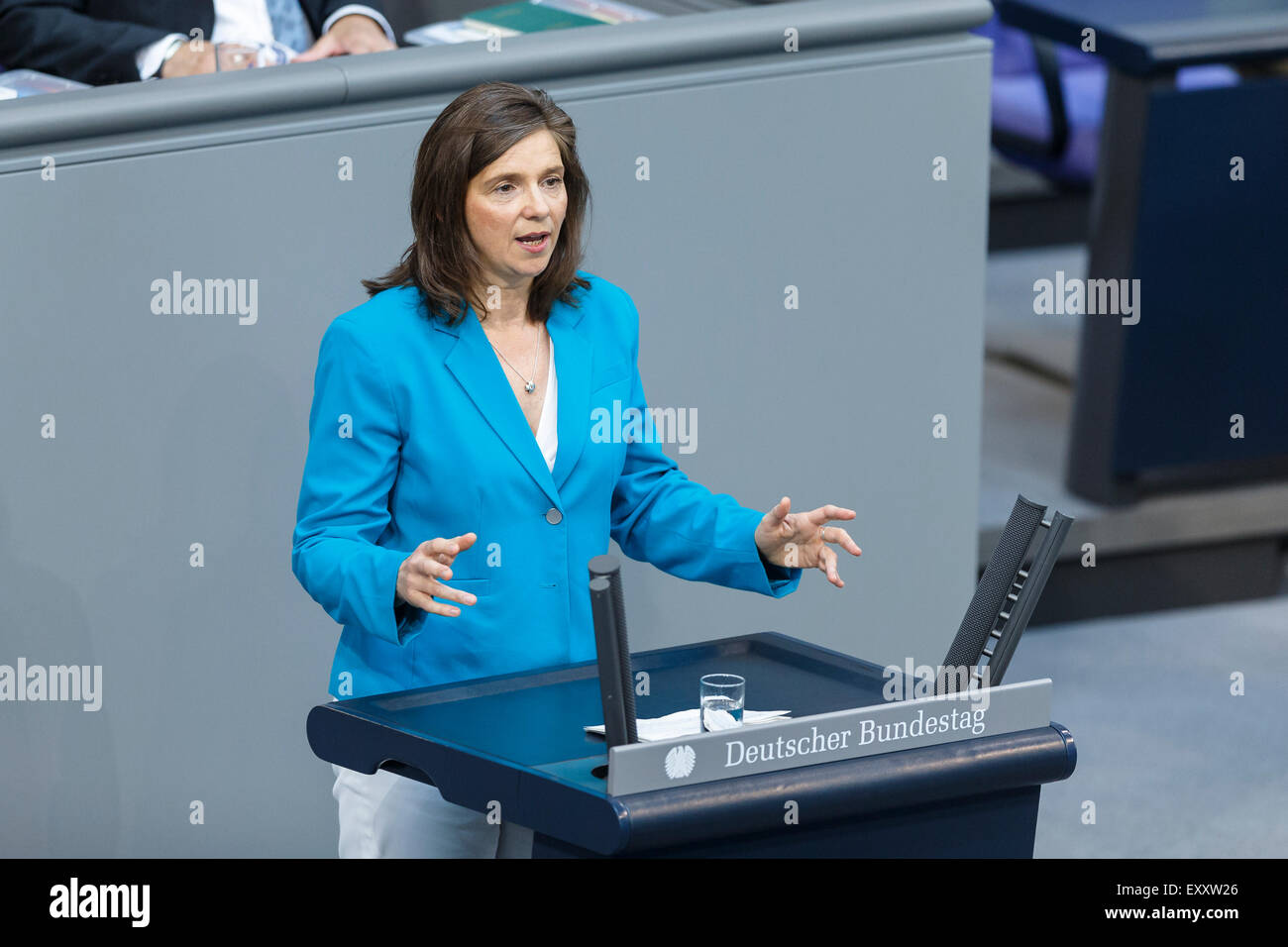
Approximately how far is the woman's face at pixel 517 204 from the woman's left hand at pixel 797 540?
0.43m

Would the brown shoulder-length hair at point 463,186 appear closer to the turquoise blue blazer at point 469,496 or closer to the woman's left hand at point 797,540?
the turquoise blue blazer at point 469,496

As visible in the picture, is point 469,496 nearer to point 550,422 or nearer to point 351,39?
point 550,422

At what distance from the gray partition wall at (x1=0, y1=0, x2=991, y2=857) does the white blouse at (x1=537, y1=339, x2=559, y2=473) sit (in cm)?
84

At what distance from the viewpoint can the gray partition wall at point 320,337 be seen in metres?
3.16

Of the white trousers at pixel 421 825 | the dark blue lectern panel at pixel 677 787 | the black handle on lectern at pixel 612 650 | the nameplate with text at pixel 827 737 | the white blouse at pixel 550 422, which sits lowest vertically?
the white trousers at pixel 421 825

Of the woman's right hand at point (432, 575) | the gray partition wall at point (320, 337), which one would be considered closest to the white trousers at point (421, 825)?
the woman's right hand at point (432, 575)

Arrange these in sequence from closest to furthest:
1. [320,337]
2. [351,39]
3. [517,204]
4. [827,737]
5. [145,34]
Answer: [827,737] < [517,204] < [320,337] < [145,34] < [351,39]

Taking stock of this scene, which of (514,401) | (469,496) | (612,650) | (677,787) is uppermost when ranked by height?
(514,401)

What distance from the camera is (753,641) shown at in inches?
103

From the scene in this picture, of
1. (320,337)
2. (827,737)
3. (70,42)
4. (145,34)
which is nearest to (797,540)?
(827,737)

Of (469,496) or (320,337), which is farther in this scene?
(320,337)

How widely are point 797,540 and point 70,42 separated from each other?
200 cm

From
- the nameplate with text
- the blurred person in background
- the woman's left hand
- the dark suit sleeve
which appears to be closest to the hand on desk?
the blurred person in background

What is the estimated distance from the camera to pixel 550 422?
8.54 ft
